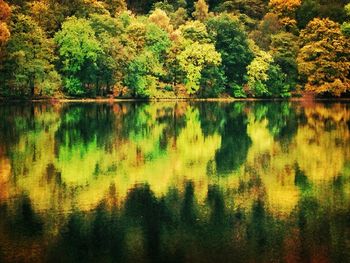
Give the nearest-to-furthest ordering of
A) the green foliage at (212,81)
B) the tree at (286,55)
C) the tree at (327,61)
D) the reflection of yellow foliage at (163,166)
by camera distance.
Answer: the reflection of yellow foliage at (163,166), the green foliage at (212,81), the tree at (327,61), the tree at (286,55)

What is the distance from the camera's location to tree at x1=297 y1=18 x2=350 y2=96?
74312mm

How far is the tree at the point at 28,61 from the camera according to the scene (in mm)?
59094

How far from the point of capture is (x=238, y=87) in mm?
76750

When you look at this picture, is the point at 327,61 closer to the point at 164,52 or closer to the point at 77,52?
the point at 164,52

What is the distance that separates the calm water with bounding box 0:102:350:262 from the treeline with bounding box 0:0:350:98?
3177cm

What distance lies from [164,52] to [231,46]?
8.56 meters

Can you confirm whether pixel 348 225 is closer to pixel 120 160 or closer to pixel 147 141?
pixel 120 160

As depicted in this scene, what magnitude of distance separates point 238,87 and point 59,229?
65290mm

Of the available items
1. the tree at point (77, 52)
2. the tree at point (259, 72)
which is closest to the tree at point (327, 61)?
the tree at point (259, 72)

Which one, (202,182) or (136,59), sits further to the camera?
(136,59)

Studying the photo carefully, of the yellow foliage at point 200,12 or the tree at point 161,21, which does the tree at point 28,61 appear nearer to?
the tree at point 161,21

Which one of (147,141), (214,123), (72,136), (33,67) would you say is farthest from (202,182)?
(33,67)

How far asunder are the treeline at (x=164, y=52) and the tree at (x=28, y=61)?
9cm

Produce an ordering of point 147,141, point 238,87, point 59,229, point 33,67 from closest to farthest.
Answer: point 59,229 → point 147,141 → point 33,67 → point 238,87
